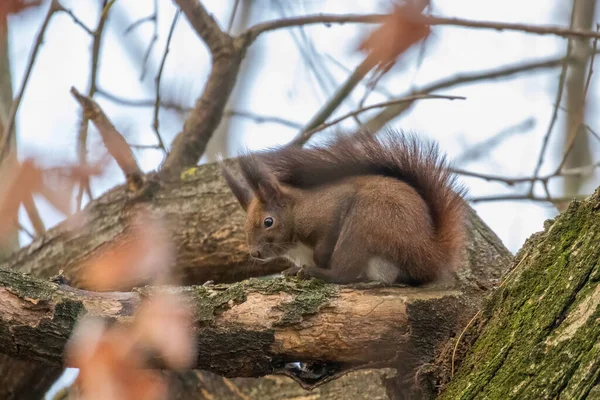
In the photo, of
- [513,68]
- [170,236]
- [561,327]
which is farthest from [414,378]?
[513,68]

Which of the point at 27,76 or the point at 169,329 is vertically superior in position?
the point at 27,76

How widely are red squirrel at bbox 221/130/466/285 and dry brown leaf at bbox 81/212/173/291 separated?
0.40m

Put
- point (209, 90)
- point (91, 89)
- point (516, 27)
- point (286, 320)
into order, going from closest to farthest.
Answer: point (286, 320) → point (516, 27) → point (91, 89) → point (209, 90)

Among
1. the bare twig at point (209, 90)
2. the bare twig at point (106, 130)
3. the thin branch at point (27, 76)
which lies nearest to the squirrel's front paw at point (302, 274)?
the bare twig at point (106, 130)

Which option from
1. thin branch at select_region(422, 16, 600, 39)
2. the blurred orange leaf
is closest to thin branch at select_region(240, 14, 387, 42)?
thin branch at select_region(422, 16, 600, 39)

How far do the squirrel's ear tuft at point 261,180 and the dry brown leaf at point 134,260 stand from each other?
46cm

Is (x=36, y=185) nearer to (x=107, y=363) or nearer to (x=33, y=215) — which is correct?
(x=33, y=215)

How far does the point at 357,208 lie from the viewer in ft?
8.75

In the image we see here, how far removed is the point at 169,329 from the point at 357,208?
880 mm

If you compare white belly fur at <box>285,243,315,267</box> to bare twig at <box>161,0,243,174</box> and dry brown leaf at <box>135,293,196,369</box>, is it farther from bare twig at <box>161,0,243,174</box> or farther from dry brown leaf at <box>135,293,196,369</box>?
bare twig at <box>161,0,243,174</box>

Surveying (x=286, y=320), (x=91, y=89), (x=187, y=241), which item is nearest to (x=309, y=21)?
(x=91, y=89)

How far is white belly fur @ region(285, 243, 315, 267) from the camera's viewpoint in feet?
9.77

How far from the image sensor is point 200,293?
2.26 m

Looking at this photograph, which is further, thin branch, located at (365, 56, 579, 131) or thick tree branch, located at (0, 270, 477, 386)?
thin branch, located at (365, 56, 579, 131)
